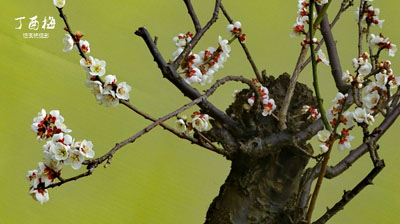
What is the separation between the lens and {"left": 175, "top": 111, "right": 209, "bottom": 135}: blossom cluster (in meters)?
0.92

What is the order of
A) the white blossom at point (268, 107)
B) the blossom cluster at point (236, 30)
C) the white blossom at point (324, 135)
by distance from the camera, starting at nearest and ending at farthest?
the white blossom at point (324, 135), the white blossom at point (268, 107), the blossom cluster at point (236, 30)

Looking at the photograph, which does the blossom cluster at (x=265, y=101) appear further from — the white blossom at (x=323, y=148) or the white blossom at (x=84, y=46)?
the white blossom at (x=84, y=46)

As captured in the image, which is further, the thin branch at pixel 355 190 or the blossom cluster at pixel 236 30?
the blossom cluster at pixel 236 30

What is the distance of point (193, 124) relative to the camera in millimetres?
916

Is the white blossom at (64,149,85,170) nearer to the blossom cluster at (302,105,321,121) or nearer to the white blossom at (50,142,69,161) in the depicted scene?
the white blossom at (50,142,69,161)

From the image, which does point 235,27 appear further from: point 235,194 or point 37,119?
point 37,119

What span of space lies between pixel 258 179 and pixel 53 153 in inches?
13.9

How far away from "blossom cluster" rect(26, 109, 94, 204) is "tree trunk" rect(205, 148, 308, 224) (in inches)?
11.4

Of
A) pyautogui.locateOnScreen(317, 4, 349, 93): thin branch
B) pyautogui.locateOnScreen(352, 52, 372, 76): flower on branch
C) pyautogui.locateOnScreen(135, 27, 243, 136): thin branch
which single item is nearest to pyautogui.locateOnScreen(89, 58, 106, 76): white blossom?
A: pyautogui.locateOnScreen(135, 27, 243, 136): thin branch

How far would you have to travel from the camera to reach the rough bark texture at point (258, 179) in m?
0.99

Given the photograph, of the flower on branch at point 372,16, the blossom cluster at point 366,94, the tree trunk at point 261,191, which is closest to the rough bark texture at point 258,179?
the tree trunk at point 261,191

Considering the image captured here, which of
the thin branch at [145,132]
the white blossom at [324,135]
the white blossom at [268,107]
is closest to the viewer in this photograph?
the thin branch at [145,132]

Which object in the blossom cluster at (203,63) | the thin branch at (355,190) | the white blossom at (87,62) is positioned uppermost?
the blossom cluster at (203,63)

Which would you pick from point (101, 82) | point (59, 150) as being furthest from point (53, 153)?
point (101, 82)
